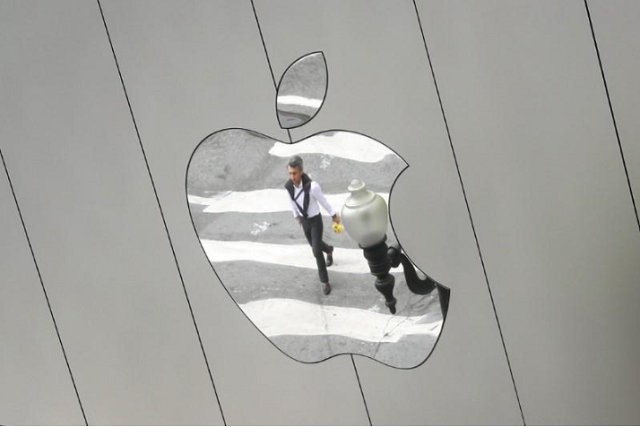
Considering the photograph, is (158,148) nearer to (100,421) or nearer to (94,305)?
(94,305)

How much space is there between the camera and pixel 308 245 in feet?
5.40

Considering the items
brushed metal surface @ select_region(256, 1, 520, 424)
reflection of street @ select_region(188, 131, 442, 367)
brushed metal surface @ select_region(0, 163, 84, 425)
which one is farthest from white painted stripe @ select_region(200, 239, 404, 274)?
brushed metal surface @ select_region(0, 163, 84, 425)

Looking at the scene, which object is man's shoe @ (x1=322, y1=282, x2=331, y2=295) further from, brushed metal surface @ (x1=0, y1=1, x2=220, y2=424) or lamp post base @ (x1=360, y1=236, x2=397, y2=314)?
brushed metal surface @ (x1=0, y1=1, x2=220, y2=424)

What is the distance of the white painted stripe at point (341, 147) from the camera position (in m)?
1.59

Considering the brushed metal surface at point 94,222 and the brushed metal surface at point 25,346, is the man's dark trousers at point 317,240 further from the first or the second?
the brushed metal surface at point 25,346

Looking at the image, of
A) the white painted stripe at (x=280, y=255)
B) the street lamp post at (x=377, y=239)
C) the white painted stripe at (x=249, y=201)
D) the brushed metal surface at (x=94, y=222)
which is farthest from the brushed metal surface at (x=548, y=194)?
the brushed metal surface at (x=94, y=222)

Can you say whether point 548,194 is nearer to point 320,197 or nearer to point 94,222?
point 320,197

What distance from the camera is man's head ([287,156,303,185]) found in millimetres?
1623

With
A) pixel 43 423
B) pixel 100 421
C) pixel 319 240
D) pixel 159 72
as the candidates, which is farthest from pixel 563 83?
pixel 43 423

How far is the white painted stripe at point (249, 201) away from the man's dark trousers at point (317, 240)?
0.09ft

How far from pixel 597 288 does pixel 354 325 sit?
1.66 ft

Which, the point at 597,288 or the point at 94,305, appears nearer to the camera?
the point at 597,288

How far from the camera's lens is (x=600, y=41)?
1471mm

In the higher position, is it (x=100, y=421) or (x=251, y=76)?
(x=251, y=76)
